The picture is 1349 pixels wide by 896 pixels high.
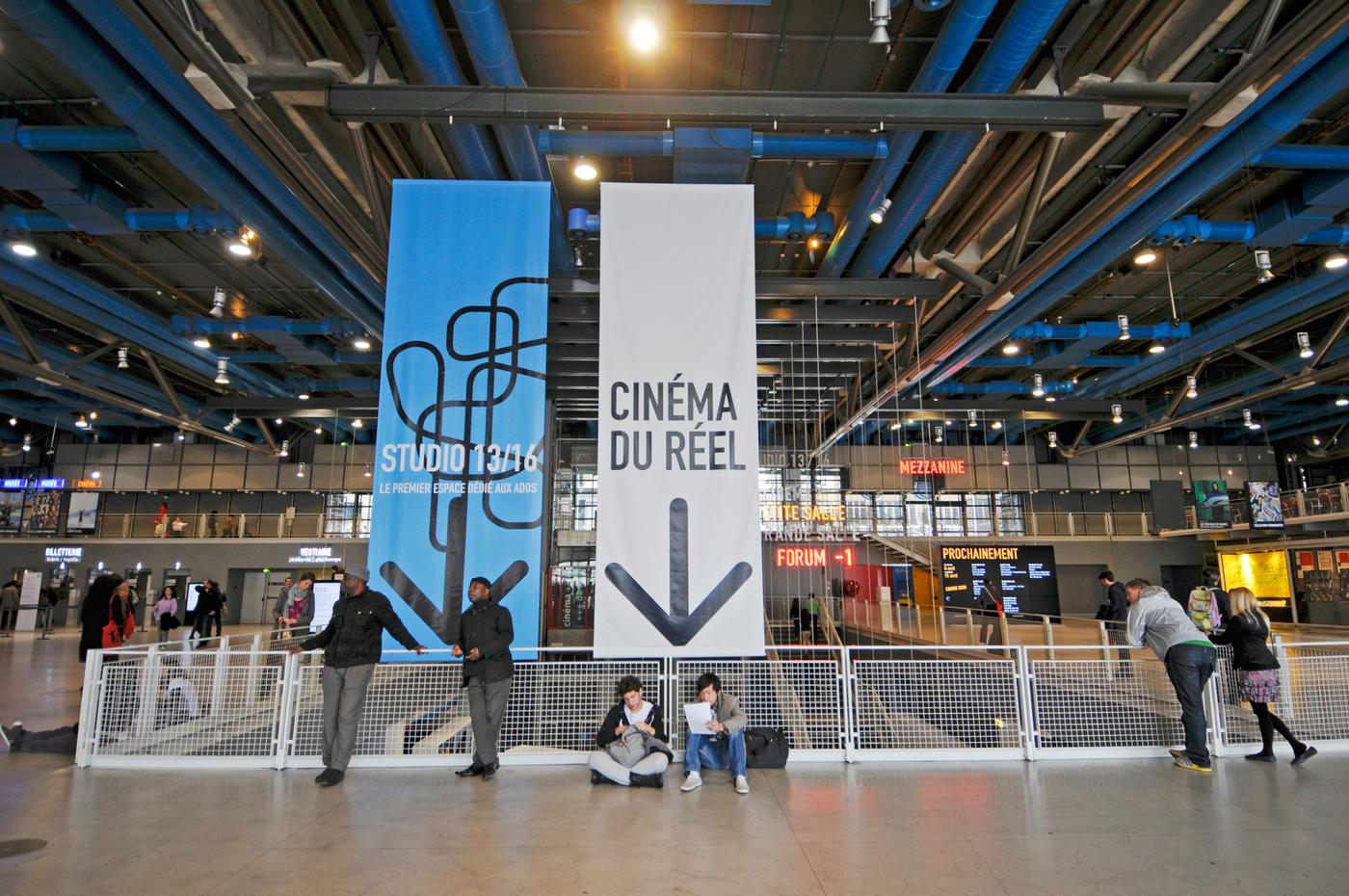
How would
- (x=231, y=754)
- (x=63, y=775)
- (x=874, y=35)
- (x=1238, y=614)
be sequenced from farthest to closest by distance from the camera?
(x=1238, y=614) < (x=231, y=754) < (x=63, y=775) < (x=874, y=35)

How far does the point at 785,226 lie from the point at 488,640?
669cm

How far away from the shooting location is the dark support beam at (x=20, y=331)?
39.8 feet

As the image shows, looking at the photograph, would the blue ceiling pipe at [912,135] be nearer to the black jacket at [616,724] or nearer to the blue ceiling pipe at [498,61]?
the blue ceiling pipe at [498,61]

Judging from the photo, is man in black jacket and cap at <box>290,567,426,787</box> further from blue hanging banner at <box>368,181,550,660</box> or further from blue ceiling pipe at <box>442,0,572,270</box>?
blue ceiling pipe at <box>442,0,572,270</box>

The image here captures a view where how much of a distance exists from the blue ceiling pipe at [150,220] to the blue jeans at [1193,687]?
11.4m

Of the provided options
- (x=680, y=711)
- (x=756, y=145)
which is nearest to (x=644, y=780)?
(x=680, y=711)

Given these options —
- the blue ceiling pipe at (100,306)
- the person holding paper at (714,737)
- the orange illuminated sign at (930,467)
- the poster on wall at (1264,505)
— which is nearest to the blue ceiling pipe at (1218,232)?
the person holding paper at (714,737)

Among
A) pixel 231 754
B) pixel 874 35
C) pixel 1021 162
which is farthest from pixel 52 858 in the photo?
pixel 1021 162

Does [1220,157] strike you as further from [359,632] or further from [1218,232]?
[359,632]

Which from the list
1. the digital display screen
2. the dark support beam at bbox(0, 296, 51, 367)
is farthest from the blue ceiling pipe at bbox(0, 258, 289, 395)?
the digital display screen

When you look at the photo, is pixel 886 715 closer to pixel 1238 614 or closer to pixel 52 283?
pixel 1238 614

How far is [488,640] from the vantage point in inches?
220

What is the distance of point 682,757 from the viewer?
5.95 metres

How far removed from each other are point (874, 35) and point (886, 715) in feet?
18.2
